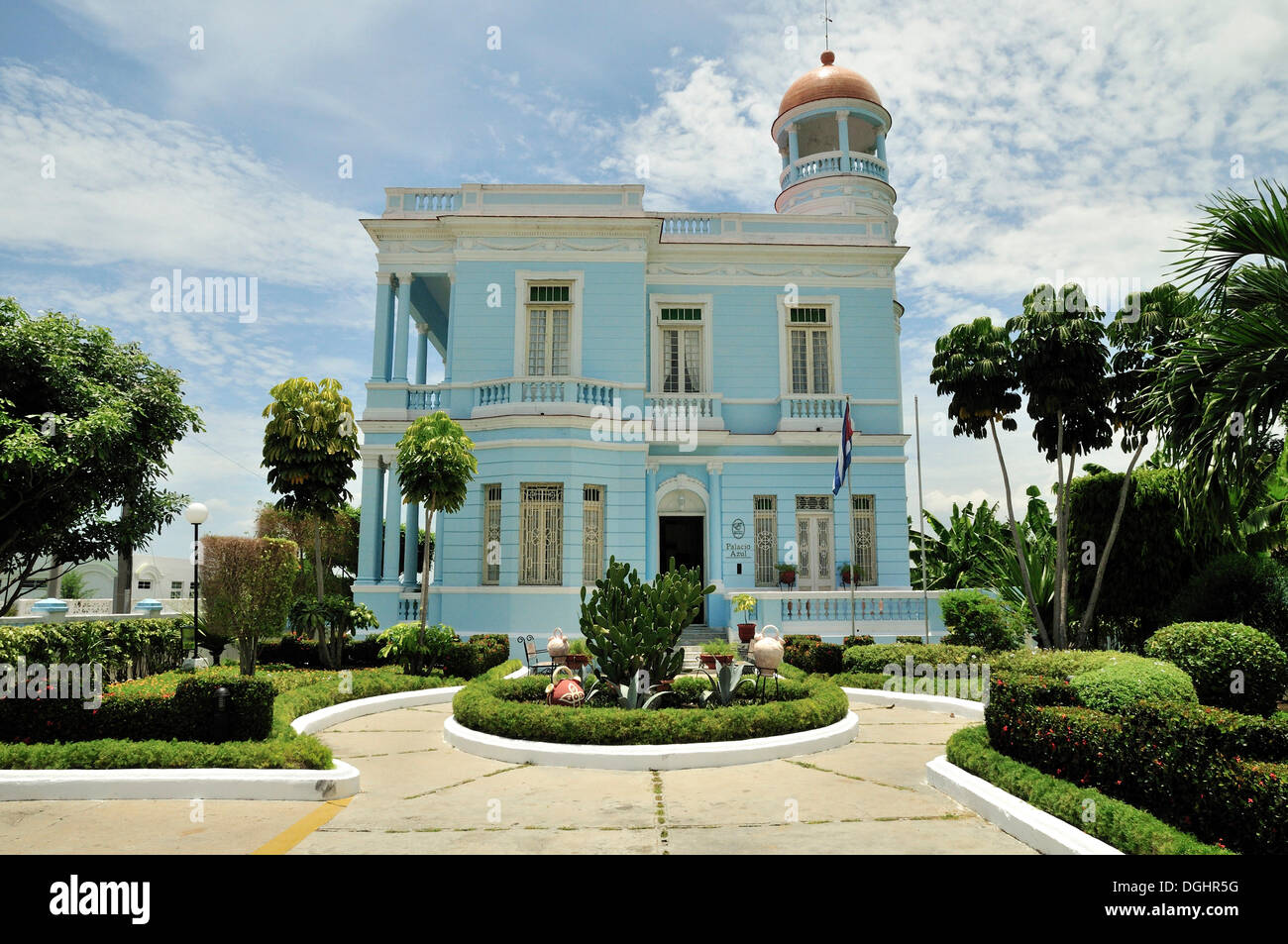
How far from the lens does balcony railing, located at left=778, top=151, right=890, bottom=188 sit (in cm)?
2428

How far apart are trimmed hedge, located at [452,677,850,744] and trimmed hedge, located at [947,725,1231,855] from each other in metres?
2.23

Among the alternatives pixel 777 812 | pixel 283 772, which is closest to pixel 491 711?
pixel 283 772

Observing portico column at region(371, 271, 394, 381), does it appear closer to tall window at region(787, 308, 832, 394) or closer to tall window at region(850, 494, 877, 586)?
tall window at region(787, 308, 832, 394)

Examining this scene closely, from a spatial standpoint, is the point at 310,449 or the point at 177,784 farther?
the point at 310,449

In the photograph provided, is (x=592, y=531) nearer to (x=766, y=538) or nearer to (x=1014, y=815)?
(x=766, y=538)

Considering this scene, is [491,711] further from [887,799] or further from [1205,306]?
[1205,306]

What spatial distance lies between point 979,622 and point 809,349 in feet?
29.5

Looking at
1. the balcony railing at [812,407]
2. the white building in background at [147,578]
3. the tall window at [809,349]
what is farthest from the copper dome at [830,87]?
the white building in background at [147,578]

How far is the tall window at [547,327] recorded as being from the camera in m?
20.4

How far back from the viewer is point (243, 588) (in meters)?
13.1

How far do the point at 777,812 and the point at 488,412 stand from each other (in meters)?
14.2

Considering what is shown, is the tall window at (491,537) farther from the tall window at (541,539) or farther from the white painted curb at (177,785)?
the white painted curb at (177,785)

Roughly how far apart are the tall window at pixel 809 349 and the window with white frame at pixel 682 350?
2602 millimetres

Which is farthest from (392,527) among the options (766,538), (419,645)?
(766,538)
